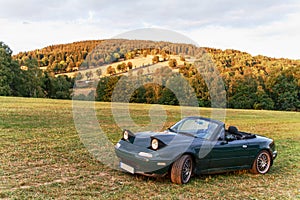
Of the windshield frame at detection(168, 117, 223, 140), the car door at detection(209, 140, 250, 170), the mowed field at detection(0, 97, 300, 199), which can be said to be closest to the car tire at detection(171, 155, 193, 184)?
the mowed field at detection(0, 97, 300, 199)

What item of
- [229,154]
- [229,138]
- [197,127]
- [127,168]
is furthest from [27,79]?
[229,154]

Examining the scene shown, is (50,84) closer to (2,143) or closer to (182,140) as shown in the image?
(2,143)

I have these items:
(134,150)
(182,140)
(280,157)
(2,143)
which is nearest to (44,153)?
(2,143)

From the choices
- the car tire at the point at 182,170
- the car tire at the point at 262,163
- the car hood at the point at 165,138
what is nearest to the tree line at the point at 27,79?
the car tire at the point at 262,163

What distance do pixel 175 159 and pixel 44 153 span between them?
419cm

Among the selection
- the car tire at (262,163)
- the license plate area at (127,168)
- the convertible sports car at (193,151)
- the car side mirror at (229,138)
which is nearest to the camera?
the convertible sports car at (193,151)

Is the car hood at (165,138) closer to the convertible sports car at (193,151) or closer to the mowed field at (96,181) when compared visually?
the convertible sports car at (193,151)

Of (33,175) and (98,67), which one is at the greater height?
(98,67)

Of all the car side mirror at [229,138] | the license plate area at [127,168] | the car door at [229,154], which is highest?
the car side mirror at [229,138]

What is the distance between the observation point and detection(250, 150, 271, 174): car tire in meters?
8.04

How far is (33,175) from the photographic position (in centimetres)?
659

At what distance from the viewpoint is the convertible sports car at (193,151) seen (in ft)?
21.1

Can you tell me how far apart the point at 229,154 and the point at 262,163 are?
1417mm

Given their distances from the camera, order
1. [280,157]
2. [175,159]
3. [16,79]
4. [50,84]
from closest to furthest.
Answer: [175,159] → [280,157] → [16,79] → [50,84]
